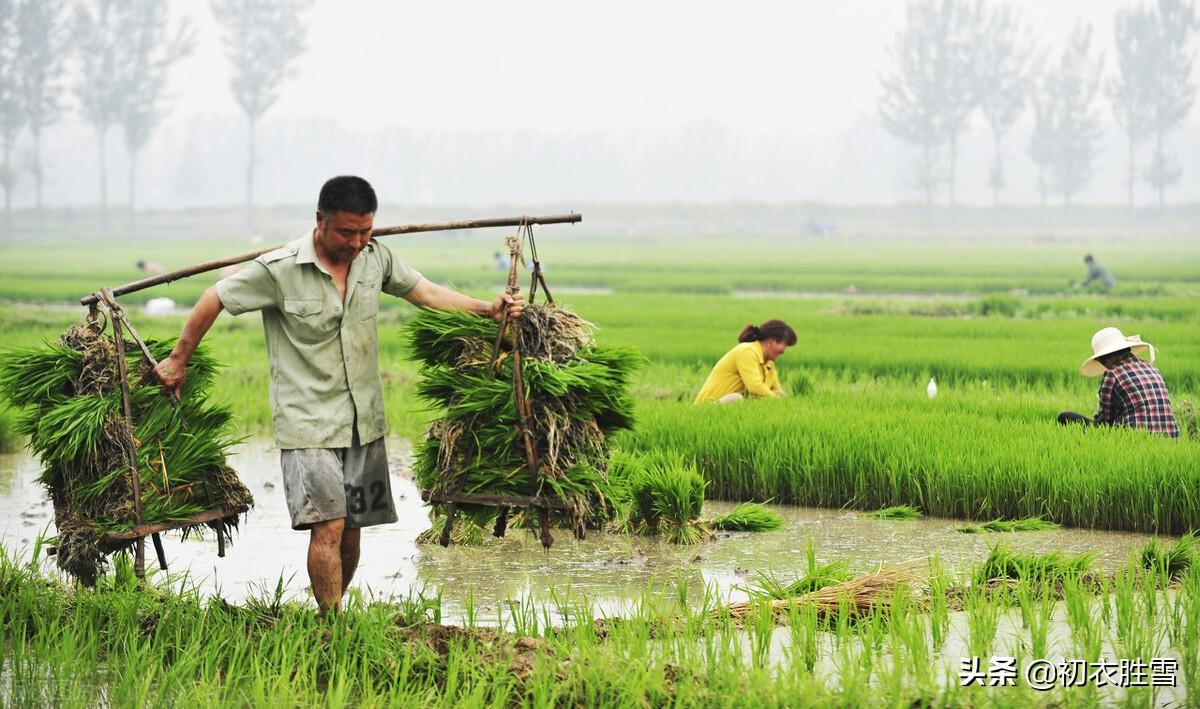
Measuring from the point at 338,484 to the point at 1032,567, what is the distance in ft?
8.47

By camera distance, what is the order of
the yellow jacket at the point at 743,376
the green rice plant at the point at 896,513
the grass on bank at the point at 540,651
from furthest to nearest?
the yellow jacket at the point at 743,376 → the green rice plant at the point at 896,513 → the grass on bank at the point at 540,651

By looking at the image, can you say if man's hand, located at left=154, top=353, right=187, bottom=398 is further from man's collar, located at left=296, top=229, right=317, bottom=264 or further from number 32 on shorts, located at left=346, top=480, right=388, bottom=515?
number 32 on shorts, located at left=346, top=480, right=388, bottom=515

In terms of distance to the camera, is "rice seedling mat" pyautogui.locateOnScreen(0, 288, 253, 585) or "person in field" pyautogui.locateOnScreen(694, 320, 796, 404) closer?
"rice seedling mat" pyautogui.locateOnScreen(0, 288, 253, 585)

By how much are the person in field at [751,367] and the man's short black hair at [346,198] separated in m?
4.41

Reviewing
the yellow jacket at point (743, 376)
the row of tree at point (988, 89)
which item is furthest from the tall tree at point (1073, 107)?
the yellow jacket at point (743, 376)

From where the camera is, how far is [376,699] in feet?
11.8

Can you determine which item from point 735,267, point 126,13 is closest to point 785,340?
point 735,267

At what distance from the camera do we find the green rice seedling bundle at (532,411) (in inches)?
181

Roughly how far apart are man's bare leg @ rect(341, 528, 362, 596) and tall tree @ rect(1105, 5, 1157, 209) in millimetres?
67643

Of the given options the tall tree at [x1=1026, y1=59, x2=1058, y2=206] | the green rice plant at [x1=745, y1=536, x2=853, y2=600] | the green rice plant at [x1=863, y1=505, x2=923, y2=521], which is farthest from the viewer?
the tall tree at [x1=1026, y1=59, x2=1058, y2=206]

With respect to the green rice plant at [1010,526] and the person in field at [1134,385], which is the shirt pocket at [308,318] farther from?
the person in field at [1134,385]

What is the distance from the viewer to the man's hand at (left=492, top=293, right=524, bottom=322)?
14.8 ft

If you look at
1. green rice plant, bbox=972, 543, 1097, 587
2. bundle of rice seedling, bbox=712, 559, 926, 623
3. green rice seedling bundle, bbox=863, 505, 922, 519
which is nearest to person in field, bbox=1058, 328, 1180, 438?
green rice seedling bundle, bbox=863, 505, 922, 519

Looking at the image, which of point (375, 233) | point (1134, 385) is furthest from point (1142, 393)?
point (375, 233)
